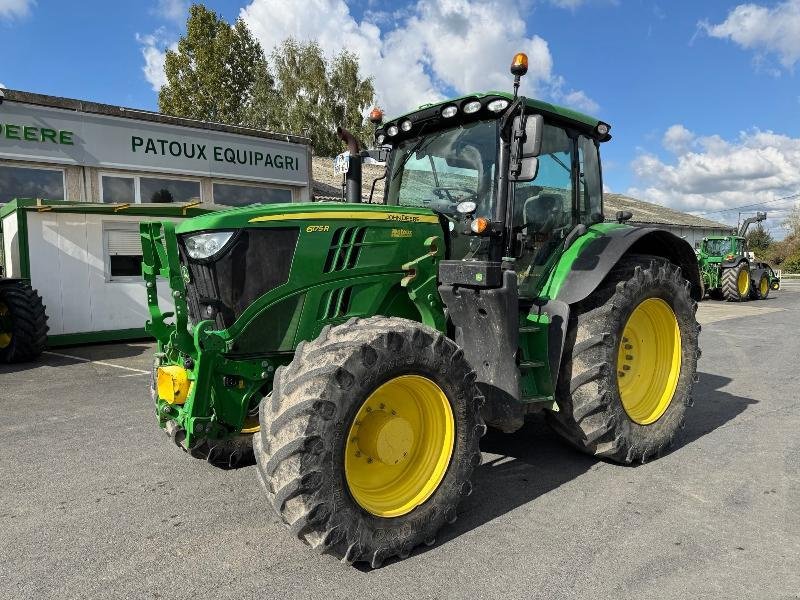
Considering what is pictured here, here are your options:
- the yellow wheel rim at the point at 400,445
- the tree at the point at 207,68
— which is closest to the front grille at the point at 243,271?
the yellow wheel rim at the point at 400,445

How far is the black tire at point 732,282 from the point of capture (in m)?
19.6

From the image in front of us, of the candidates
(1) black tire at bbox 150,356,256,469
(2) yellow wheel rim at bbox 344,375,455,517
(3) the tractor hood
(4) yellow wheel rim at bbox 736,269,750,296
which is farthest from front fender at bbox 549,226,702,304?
(4) yellow wheel rim at bbox 736,269,750,296

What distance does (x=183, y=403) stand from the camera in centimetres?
324

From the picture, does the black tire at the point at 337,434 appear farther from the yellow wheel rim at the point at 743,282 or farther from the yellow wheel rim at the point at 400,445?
the yellow wheel rim at the point at 743,282

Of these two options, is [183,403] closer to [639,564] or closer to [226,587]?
[226,587]

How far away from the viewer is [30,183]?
12344mm

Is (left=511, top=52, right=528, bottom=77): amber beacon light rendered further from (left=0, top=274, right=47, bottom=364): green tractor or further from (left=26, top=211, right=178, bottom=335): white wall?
(left=26, top=211, right=178, bottom=335): white wall

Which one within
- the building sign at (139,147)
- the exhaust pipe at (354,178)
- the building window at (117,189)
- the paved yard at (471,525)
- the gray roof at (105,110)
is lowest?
the paved yard at (471,525)

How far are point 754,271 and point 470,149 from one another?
20.5 metres

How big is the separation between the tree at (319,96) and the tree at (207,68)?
435cm

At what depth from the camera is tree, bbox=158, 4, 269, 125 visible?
27.0m

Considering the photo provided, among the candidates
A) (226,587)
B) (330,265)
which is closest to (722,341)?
(330,265)

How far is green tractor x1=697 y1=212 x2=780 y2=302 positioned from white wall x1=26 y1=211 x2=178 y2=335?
55.0 feet

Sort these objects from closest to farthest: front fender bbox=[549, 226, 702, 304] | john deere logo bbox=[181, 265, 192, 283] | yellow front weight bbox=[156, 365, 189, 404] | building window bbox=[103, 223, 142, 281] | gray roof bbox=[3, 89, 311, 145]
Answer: yellow front weight bbox=[156, 365, 189, 404]
john deere logo bbox=[181, 265, 192, 283]
front fender bbox=[549, 226, 702, 304]
building window bbox=[103, 223, 142, 281]
gray roof bbox=[3, 89, 311, 145]
